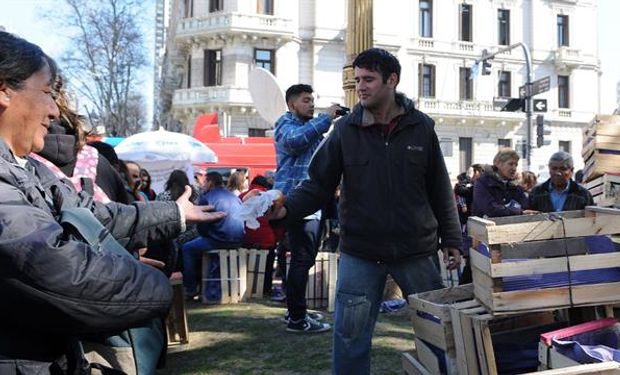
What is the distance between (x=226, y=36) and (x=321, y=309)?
27.6 meters

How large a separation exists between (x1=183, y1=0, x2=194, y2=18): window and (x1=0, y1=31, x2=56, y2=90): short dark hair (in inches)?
1323

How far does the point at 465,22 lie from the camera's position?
3712 cm

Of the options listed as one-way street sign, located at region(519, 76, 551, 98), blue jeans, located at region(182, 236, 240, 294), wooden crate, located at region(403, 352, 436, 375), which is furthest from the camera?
one-way street sign, located at region(519, 76, 551, 98)

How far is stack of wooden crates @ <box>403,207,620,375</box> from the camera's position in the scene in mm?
2562

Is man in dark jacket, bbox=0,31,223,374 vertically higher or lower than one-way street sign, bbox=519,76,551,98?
lower

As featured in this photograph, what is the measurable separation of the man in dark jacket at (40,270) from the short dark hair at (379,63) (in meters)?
1.89

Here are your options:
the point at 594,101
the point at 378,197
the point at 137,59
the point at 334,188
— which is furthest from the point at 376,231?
the point at 594,101

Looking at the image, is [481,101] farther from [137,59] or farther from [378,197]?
[378,197]

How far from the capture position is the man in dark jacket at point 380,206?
3.22 metres

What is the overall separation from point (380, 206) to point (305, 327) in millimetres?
2268

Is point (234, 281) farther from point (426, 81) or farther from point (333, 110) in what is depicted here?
point (426, 81)

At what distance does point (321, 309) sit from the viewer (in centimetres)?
641

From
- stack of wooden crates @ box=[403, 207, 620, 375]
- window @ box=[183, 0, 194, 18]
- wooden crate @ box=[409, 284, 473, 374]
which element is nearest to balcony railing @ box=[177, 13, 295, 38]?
window @ box=[183, 0, 194, 18]

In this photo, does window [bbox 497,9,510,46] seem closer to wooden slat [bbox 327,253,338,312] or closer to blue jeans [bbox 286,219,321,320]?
wooden slat [bbox 327,253,338,312]
